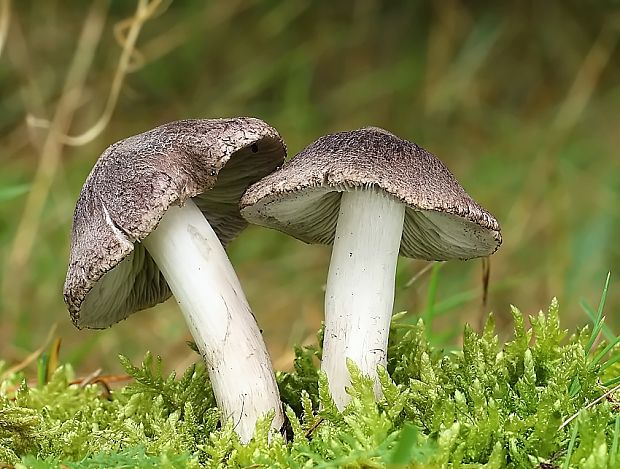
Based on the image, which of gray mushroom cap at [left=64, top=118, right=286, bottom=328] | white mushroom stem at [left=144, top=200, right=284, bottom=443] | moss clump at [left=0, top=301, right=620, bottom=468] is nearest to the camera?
moss clump at [left=0, top=301, right=620, bottom=468]

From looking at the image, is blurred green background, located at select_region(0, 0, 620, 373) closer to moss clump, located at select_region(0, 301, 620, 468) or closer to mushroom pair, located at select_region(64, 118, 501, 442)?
moss clump, located at select_region(0, 301, 620, 468)

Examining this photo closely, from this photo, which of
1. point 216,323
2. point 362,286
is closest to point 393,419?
point 362,286

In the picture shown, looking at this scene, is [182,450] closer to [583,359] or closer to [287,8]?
[583,359]

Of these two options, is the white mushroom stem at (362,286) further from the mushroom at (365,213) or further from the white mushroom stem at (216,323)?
the white mushroom stem at (216,323)

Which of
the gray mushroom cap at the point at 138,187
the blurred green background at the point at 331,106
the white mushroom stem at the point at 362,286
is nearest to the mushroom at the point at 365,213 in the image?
the white mushroom stem at the point at 362,286

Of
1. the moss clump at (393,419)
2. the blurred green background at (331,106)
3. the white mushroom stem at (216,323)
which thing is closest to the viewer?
the moss clump at (393,419)

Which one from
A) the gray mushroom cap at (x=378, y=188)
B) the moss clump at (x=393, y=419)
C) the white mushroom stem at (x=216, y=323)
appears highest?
the gray mushroom cap at (x=378, y=188)

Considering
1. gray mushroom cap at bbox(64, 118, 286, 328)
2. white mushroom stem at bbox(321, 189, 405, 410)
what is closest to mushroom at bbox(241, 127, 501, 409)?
white mushroom stem at bbox(321, 189, 405, 410)

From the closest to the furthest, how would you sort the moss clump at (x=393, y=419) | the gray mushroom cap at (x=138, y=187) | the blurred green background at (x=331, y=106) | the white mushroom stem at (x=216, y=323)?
1. the moss clump at (x=393, y=419)
2. the gray mushroom cap at (x=138, y=187)
3. the white mushroom stem at (x=216, y=323)
4. the blurred green background at (x=331, y=106)

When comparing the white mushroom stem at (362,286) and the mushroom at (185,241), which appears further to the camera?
the white mushroom stem at (362,286)
